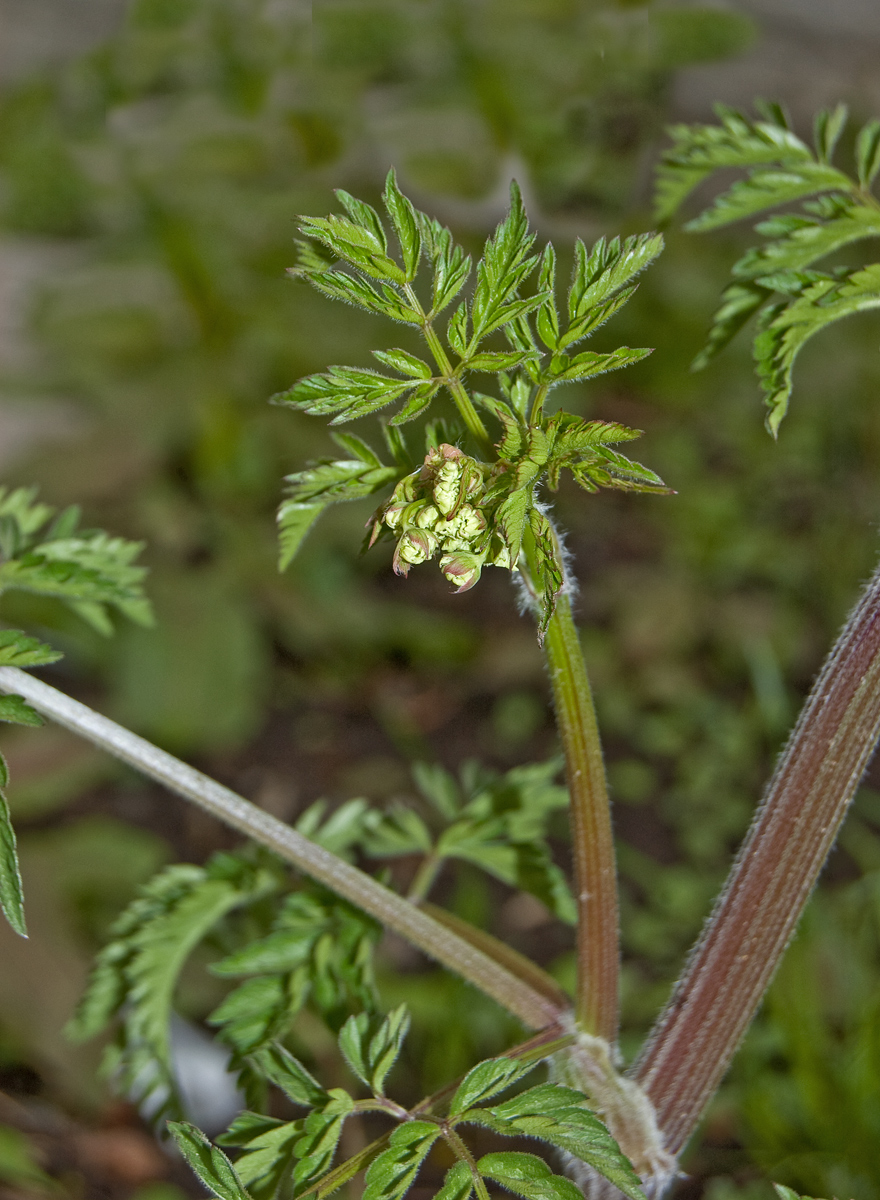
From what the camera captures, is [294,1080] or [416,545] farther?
[294,1080]

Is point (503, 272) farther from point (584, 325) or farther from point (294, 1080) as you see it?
point (294, 1080)

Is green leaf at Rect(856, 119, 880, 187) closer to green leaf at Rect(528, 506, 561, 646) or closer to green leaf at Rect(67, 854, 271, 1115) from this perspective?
green leaf at Rect(528, 506, 561, 646)

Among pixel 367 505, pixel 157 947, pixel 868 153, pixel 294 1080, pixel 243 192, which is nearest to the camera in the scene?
pixel 294 1080

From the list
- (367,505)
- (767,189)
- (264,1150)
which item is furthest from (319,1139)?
(367,505)

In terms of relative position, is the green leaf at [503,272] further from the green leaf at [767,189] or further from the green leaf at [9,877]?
the green leaf at [9,877]

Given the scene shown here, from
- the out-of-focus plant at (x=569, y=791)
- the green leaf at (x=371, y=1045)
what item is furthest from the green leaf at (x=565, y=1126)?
the green leaf at (x=371, y=1045)

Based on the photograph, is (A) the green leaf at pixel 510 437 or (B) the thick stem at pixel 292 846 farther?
(B) the thick stem at pixel 292 846

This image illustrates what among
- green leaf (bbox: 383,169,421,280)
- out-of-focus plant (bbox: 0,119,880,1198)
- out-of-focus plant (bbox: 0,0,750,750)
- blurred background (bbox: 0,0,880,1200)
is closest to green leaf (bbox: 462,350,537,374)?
out-of-focus plant (bbox: 0,119,880,1198)
